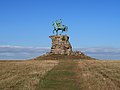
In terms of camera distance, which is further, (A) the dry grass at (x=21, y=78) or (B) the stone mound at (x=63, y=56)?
(B) the stone mound at (x=63, y=56)

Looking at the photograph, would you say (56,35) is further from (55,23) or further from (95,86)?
(95,86)

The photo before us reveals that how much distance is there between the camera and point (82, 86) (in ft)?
78.5

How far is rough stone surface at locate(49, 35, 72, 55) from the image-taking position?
322ft

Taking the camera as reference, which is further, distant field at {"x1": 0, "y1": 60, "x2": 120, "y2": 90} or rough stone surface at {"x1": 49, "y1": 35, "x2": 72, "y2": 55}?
rough stone surface at {"x1": 49, "y1": 35, "x2": 72, "y2": 55}

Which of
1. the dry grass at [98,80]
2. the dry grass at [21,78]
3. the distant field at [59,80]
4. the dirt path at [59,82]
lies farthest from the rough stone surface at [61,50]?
the dirt path at [59,82]

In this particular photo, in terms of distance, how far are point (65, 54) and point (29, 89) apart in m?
75.0

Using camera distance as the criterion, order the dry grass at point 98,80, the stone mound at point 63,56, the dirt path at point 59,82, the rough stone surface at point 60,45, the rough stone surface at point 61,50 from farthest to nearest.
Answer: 1. the rough stone surface at point 60,45
2. the rough stone surface at point 61,50
3. the stone mound at point 63,56
4. the dirt path at point 59,82
5. the dry grass at point 98,80

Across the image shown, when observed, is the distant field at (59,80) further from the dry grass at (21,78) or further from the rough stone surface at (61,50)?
the rough stone surface at (61,50)

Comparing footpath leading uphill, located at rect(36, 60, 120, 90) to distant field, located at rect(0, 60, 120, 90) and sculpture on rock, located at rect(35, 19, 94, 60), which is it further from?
sculpture on rock, located at rect(35, 19, 94, 60)

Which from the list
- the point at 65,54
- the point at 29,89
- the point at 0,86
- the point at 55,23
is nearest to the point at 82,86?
the point at 29,89

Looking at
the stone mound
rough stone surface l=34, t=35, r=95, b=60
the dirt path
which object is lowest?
the dirt path

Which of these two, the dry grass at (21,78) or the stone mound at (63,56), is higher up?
the stone mound at (63,56)

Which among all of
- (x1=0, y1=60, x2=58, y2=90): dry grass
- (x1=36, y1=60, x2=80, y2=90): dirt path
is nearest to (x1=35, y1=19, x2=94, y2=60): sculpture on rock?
(x1=0, y1=60, x2=58, y2=90): dry grass

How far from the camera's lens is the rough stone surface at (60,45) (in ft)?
322
